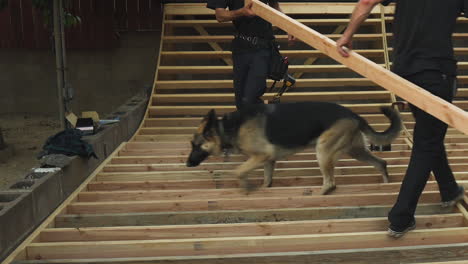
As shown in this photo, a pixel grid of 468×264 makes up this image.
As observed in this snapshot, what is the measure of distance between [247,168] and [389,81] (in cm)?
128

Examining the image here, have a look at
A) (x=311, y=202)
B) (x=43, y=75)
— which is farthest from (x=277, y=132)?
(x=43, y=75)

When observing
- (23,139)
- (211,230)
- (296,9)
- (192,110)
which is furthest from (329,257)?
(23,139)

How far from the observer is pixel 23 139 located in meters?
6.71

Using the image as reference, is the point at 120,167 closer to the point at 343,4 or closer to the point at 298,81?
the point at 298,81

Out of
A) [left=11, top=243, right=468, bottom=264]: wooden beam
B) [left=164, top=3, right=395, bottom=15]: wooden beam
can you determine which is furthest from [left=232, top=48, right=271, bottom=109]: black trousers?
[left=164, top=3, right=395, bottom=15]: wooden beam

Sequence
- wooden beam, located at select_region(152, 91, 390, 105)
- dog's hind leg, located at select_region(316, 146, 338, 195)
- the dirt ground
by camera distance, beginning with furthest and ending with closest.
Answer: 1. wooden beam, located at select_region(152, 91, 390, 105)
2. the dirt ground
3. dog's hind leg, located at select_region(316, 146, 338, 195)

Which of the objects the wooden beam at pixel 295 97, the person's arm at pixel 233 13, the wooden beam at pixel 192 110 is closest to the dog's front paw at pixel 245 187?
the person's arm at pixel 233 13

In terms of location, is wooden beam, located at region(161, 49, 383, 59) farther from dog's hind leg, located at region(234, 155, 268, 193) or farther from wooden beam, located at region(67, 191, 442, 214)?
wooden beam, located at region(67, 191, 442, 214)

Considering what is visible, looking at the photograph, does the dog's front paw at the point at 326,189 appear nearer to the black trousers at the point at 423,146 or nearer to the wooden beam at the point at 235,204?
the wooden beam at the point at 235,204

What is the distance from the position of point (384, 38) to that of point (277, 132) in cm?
355

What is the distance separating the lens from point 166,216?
2988 millimetres

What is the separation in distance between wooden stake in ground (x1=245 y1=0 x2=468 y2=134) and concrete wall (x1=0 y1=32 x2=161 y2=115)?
4469 millimetres

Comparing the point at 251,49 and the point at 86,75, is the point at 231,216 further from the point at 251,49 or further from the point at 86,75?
the point at 86,75

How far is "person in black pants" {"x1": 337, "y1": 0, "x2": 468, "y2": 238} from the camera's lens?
94.4 inches
